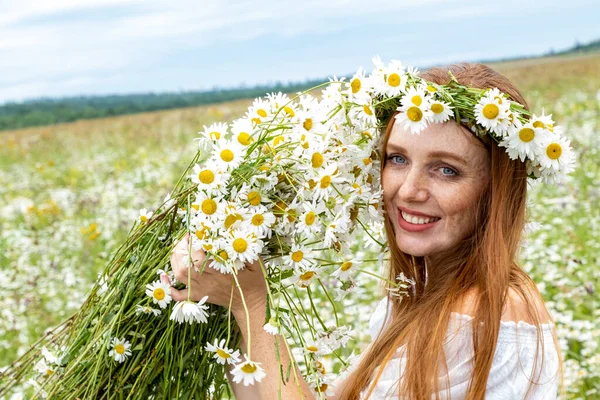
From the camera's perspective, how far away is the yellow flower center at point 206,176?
1.37 meters

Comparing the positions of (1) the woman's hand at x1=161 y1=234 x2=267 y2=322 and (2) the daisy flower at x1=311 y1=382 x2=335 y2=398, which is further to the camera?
(2) the daisy flower at x1=311 y1=382 x2=335 y2=398

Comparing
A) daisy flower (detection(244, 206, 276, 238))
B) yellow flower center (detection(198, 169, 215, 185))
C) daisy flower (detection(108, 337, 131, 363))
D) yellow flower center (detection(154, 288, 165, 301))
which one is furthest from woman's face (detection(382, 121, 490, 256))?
daisy flower (detection(108, 337, 131, 363))

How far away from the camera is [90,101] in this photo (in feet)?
119

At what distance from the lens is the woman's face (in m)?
1.55

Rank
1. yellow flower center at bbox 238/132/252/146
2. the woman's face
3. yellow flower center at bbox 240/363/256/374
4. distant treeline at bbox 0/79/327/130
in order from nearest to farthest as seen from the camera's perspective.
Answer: yellow flower center at bbox 240/363/256/374 → yellow flower center at bbox 238/132/252/146 → the woman's face → distant treeline at bbox 0/79/327/130

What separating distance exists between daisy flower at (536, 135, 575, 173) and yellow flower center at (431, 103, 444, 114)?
0.22m

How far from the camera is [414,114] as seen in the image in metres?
1.50

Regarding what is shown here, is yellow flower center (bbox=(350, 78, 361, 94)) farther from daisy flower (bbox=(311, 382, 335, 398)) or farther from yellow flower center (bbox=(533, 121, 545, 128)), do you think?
daisy flower (bbox=(311, 382, 335, 398))

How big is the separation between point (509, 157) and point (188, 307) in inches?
29.7

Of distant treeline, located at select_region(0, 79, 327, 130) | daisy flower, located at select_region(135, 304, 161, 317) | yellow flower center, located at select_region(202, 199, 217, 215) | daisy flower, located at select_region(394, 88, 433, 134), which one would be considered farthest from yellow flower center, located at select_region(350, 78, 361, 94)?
distant treeline, located at select_region(0, 79, 327, 130)

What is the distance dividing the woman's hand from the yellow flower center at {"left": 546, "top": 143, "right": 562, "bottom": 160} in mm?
658

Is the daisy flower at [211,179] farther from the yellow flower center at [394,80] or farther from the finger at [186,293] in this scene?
the yellow flower center at [394,80]

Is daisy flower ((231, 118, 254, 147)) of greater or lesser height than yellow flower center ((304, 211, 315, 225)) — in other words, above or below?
above

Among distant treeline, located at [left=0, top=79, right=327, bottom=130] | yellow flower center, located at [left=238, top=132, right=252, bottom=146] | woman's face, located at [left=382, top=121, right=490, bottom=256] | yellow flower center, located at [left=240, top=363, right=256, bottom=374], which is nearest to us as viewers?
yellow flower center, located at [left=240, top=363, right=256, bottom=374]
